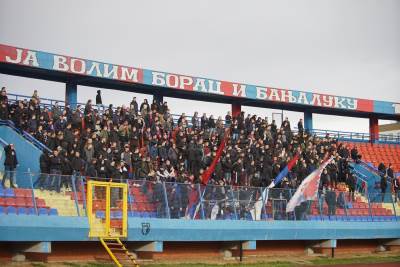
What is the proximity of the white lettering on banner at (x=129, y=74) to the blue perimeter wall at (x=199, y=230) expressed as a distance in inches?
438

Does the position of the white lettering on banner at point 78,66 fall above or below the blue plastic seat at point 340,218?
above

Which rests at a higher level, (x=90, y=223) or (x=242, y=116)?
(x=242, y=116)

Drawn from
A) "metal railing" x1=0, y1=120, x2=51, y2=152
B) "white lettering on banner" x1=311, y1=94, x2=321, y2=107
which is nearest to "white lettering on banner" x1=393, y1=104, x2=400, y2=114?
"white lettering on banner" x1=311, y1=94, x2=321, y2=107

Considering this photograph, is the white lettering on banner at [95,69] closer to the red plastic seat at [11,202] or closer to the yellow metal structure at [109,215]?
the yellow metal structure at [109,215]

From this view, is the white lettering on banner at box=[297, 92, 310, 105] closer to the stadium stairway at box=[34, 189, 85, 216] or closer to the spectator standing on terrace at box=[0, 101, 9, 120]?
the spectator standing on terrace at box=[0, 101, 9, 120]

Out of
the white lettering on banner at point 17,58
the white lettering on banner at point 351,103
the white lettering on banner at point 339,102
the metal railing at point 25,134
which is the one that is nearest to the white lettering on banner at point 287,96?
the white lettering on banner at point 339,102

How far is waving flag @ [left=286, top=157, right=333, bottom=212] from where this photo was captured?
26.5 m

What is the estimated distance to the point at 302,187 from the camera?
2659 centimetres

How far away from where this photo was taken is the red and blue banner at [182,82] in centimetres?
3005

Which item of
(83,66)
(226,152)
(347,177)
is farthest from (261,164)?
(83,66)

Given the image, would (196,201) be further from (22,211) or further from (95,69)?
(95,69)

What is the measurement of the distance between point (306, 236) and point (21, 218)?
464 inches

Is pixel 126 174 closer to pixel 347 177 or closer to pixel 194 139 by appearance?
pixel 194 139

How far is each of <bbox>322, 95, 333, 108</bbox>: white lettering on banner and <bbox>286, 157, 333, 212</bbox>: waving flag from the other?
54.5 feet
